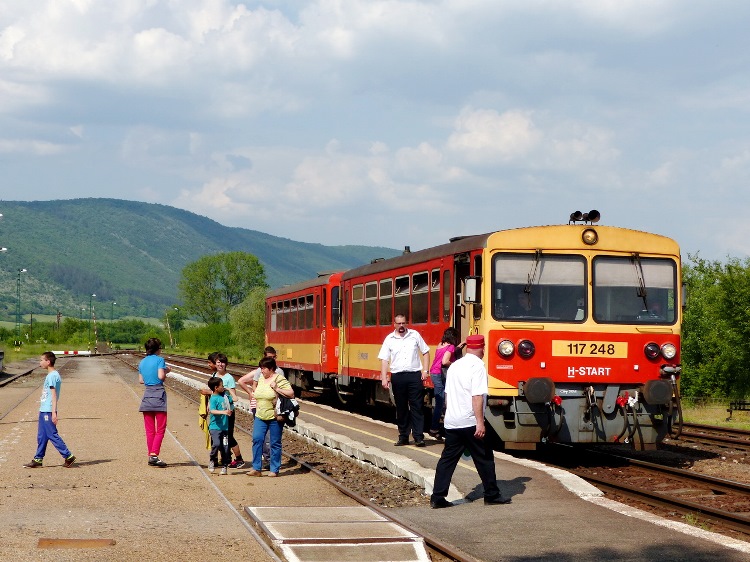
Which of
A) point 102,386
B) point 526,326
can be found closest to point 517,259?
point 526,326

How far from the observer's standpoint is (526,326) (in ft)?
48.3

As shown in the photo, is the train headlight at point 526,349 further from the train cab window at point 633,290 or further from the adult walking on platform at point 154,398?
the adult walking on platform at point 154,398

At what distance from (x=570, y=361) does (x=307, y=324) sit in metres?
15.5

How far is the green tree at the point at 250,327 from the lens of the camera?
292ft

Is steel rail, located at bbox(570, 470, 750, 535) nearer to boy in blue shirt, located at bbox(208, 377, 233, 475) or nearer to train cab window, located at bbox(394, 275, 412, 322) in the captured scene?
boy in blue shirt, located at bbox(208, 377, 233, 475)

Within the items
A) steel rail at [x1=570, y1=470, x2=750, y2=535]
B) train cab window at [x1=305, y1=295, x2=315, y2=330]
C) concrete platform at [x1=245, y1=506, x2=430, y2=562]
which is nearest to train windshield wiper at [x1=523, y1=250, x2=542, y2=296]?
steel rail at [x1=570, y1=470, x2=750, y2=535]

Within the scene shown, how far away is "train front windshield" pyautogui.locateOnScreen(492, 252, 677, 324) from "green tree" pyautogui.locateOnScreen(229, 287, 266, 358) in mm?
73839

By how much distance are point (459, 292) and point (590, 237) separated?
2.27m

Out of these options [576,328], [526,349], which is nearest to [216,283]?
[576,328]

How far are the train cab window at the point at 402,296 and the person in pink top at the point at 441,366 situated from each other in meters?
2.24

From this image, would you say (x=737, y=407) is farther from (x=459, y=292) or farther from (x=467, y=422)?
(x=467, y=422)

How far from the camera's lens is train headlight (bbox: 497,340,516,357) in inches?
574

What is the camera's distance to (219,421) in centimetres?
1452

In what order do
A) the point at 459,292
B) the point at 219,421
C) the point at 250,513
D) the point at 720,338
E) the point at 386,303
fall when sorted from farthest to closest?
the point at 720,338 < the point at 386,303 < the point at 459,292 < the point at 219,421 < the point at 250,513
